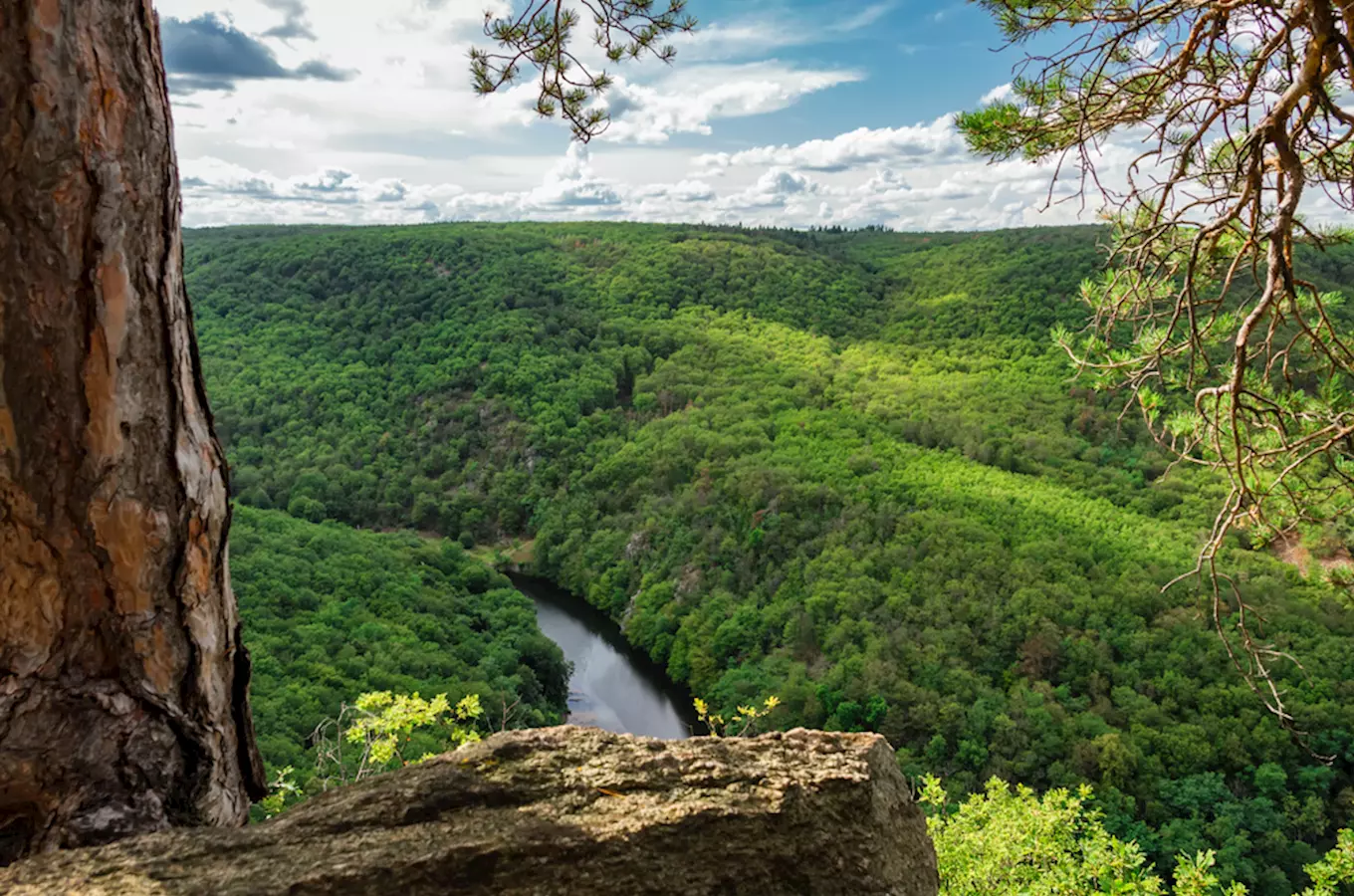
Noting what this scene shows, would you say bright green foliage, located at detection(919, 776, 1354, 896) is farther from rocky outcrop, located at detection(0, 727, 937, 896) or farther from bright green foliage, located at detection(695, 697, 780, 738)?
rocky outcrop, located at detection(0, 727, 937, 896)

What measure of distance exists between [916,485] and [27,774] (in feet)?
122

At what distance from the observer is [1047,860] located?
7.78m

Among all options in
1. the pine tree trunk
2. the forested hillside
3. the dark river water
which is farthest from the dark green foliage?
the pine tree trunk

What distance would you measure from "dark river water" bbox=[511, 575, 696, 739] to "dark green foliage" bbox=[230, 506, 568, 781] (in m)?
1.98

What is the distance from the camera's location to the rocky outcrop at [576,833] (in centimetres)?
141

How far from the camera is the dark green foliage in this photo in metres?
20.0

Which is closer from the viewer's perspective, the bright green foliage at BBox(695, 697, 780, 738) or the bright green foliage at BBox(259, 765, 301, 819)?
the bright green foliage at BBox(259, 765, 301, 819)

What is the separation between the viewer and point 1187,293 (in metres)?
2.85

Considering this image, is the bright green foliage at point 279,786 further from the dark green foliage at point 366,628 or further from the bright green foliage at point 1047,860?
the dark green foliage at point 366,628

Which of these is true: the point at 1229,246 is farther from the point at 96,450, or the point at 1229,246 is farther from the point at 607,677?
the point at 607,677

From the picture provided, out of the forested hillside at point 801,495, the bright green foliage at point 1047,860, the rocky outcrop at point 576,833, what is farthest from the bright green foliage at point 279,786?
the bright green foliage at point 1047,860

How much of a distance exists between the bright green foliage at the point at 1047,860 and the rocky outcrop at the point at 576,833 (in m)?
4.93

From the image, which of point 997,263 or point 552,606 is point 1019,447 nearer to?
point 552,606

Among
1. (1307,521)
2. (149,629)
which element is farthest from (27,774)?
(1307,521)
